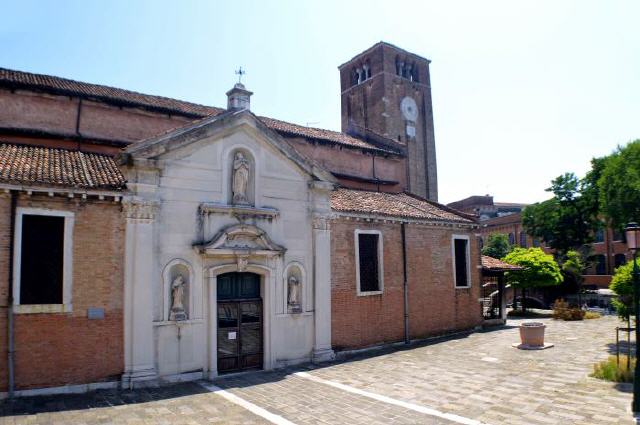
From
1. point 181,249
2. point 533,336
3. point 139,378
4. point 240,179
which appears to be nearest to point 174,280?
point 181,249

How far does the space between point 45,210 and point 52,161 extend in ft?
7.37

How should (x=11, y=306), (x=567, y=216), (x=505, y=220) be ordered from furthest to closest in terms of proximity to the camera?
(x=505, y=220)
(x=567, y=216)
(x=11, y=306)

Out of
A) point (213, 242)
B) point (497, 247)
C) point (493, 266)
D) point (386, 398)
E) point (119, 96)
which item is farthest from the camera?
point (497, 247)

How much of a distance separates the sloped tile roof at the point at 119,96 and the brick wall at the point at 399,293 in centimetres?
619

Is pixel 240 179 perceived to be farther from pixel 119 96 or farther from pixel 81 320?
pixel 119 96

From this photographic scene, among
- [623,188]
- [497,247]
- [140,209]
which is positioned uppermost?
[623,188]

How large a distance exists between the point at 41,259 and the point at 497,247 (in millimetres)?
52969

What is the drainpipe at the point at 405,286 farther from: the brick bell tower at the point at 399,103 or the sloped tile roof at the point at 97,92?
the brick bell tower at the point at 399,103

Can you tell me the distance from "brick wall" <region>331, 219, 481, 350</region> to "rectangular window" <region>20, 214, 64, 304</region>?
8.54m

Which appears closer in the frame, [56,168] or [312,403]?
[312,403]

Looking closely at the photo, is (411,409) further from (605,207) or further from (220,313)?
(605,207)

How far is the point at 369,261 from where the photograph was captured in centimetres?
1783

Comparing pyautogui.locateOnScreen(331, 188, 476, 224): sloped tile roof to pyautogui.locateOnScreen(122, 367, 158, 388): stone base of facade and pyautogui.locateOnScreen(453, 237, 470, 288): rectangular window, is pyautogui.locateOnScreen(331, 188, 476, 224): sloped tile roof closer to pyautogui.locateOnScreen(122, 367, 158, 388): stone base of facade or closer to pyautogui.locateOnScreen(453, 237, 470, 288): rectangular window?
pyautogui.locateOnScreen(453, 237, 470, 288): rectangular window

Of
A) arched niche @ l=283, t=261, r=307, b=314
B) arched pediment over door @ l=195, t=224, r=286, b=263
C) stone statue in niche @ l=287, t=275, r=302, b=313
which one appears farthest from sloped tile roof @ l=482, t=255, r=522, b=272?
arched pediment over door @ l=195, t=224, r=286, b=263
